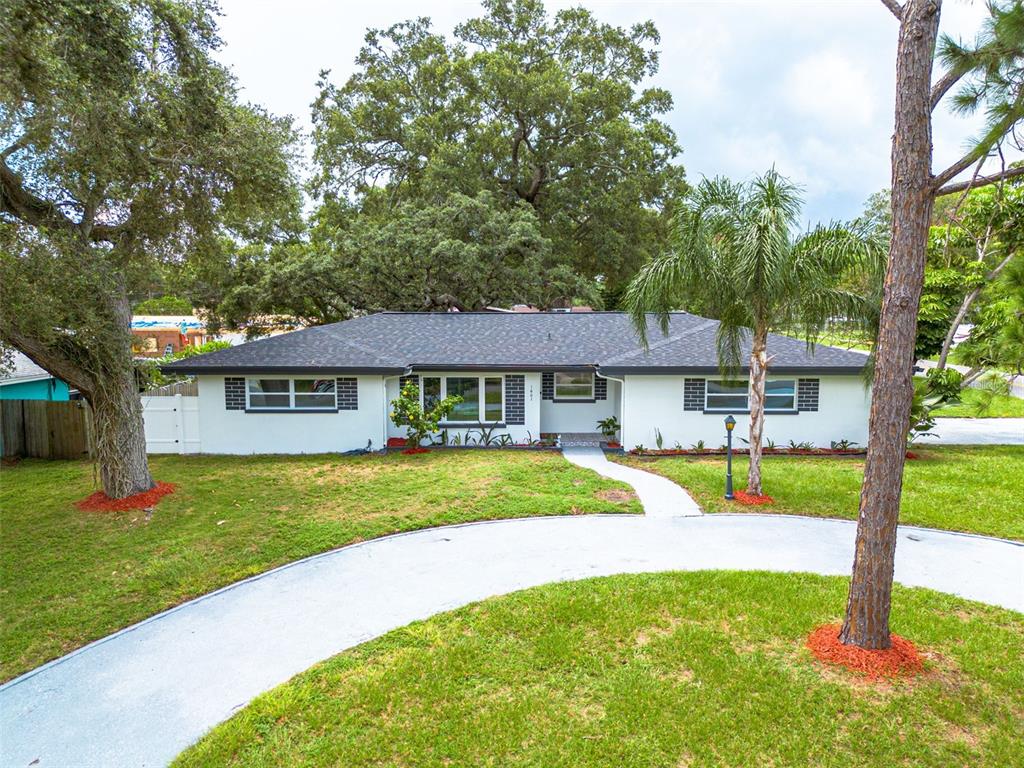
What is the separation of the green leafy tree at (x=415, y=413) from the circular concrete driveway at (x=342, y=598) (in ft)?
17.7

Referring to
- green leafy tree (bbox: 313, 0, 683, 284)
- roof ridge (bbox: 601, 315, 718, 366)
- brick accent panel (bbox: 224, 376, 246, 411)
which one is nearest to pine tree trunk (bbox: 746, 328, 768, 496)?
roof ridge (bbox: 601, 315, 718, 366)

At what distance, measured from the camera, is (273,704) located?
13.8ft

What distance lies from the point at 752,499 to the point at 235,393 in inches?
459

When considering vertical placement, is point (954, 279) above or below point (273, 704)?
above

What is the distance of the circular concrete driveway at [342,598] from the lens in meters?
4.11

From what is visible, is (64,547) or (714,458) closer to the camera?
(64,547)

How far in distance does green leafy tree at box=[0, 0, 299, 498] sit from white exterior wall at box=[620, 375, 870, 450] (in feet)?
29.2

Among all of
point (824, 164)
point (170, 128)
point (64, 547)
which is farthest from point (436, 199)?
point (64, 547)

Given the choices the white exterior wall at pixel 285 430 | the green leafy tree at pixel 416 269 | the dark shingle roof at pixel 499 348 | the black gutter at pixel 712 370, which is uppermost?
the green leafy tree at pixel 416 269

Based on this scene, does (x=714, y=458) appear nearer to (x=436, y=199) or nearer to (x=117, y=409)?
(x=117, y=409)

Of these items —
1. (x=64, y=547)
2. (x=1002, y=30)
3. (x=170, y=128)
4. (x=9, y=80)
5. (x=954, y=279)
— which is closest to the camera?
(x=1002, y=30)

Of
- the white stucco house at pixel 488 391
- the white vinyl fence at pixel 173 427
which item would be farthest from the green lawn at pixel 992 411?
the white vinyl fence at pixel 173 427

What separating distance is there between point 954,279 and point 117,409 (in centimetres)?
2636

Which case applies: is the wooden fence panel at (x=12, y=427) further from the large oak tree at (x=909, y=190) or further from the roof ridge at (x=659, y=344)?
the large oak tree at (x=909, y=190)
